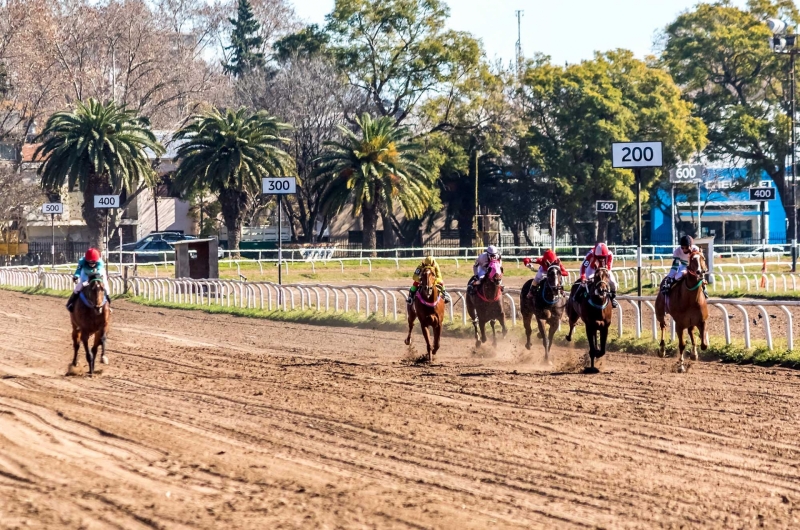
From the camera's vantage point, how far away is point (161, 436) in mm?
10141

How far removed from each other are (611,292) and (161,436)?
26.7 ft

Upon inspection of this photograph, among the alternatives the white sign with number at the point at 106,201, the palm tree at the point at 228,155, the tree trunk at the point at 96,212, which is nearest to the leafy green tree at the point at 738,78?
the palm tree at the point at 228,155

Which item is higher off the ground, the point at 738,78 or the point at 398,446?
the point at 738,78

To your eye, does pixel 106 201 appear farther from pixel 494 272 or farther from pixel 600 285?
pixel 600 285

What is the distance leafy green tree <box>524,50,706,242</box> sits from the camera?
58.8 m

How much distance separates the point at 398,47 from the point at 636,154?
148 feet

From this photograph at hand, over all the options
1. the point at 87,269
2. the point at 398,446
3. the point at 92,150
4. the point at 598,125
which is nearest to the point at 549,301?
the point at 87,269

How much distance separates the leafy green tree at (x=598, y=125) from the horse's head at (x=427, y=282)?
41.8 m

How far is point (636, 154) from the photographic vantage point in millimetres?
19641

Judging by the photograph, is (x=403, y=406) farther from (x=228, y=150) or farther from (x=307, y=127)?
(x=307, y=127)

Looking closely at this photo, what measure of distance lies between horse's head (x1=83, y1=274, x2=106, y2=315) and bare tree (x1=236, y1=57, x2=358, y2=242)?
46025 mm

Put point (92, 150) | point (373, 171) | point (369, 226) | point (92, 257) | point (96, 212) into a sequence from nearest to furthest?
point (92, 257), point (92, 150), point (373, 171), point (96, 212), point (369, 226)

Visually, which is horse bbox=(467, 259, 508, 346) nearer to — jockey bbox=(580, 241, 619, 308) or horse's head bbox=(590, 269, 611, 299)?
jockey bbox=(580, 241, 619, 308)

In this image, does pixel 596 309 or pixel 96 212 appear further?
pixel 96 212
